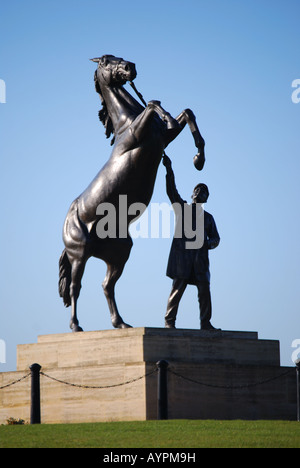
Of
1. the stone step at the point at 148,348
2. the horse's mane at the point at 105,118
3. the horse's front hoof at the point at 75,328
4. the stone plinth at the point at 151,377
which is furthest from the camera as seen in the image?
the horse's mane at the point at 105,118

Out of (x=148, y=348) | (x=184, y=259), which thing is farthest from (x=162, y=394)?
(x=184, y=259)

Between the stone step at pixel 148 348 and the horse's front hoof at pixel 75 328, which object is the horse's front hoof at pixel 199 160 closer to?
the stone step at pixel 148 348

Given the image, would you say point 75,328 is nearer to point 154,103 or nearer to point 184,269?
point 184,269

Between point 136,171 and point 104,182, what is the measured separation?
68 cm

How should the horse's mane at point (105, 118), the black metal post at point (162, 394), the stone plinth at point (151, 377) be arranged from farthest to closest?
the horse's mane at point (105, 118)
the stone plinth at point (151, 377)
the black metal post at point (162, 394)

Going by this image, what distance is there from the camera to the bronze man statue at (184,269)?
20.0 m

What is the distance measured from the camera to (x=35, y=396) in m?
18.8

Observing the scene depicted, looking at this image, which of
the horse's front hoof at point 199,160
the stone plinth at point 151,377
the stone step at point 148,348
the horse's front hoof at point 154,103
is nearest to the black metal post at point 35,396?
the stone plinth at point 151,377

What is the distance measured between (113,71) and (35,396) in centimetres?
589

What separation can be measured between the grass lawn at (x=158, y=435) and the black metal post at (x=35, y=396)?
3.59 ft

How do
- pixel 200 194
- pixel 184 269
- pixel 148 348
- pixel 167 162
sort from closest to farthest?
pixel 148 348, pixel 184 269, pixel 167 162, pixel 200 194

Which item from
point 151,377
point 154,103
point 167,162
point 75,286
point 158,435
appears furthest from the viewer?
point 167,162
